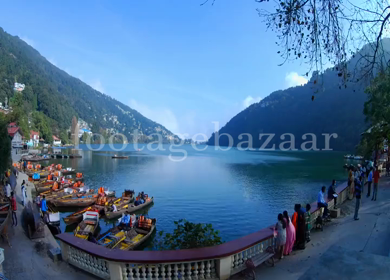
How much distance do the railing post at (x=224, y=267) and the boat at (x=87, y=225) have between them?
473 inches

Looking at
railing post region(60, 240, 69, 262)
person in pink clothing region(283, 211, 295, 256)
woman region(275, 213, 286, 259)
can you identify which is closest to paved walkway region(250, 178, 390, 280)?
person in pink clothing region(283, 211, 295, 256)

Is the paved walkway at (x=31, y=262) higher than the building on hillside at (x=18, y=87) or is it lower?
lower

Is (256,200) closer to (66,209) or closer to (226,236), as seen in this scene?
(226,236)

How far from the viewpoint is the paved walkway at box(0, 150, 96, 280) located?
5952mm

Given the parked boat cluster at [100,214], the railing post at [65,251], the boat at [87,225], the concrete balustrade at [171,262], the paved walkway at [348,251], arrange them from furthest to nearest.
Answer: the boat at [87,225] → the parked boat cluster at [100,214] → the railing post at [65,251] → the concrete balustrade at [171,262] → the paved walkway at [348,251]

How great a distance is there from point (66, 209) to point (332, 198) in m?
22.0

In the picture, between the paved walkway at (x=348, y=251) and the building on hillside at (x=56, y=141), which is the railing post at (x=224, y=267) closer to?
the paved walkway at (x=348, y=251)

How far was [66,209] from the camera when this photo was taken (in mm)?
22969

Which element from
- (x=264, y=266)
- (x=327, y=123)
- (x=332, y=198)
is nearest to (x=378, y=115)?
(x=332, y=198)

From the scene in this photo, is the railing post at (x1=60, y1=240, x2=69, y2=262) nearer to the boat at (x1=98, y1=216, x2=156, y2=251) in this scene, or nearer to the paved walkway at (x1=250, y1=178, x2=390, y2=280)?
the paved walkway at (x1=250, y1=178, x2=390, y2=280)

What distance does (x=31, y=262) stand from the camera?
26.3 ft

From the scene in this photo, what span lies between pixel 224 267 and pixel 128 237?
1071 cm

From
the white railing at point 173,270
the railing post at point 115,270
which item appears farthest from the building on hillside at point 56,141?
the white railing at point 173,270

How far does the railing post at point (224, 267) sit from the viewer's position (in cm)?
474
